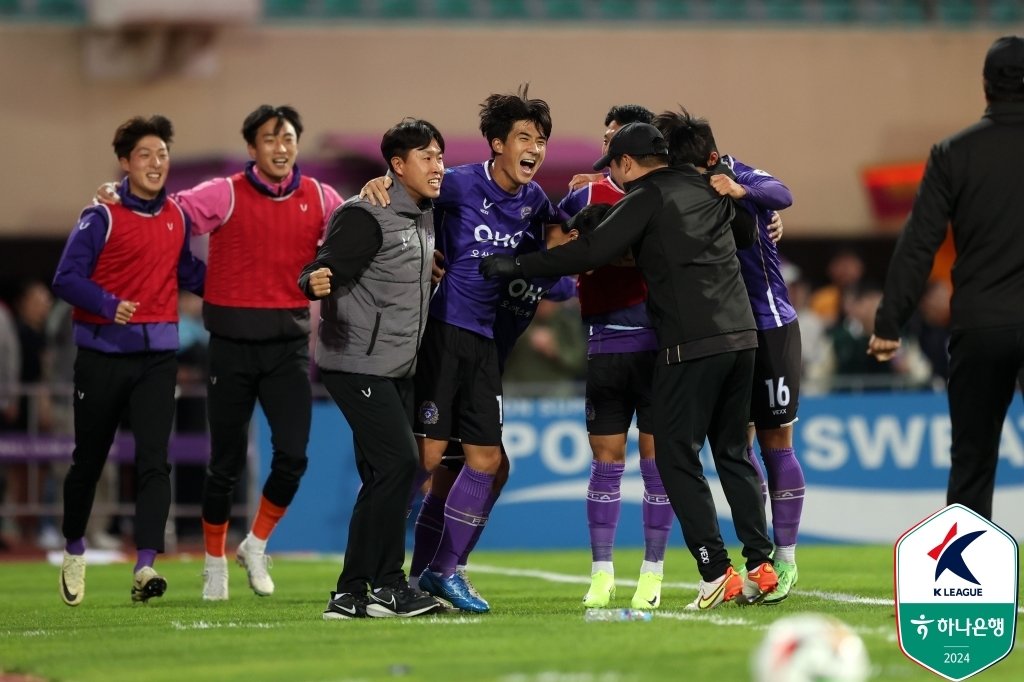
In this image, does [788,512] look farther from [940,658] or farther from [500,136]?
[940,658]

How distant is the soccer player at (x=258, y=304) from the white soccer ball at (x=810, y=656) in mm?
4841

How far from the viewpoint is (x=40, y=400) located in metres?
15.1

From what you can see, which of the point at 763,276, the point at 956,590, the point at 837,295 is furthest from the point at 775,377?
the point at 837,295

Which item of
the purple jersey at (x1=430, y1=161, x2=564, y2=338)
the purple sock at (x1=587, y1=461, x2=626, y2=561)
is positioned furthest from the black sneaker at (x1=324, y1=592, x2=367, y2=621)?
the purple jersey at (x1=430, y1=161, x2=564, y2=338)

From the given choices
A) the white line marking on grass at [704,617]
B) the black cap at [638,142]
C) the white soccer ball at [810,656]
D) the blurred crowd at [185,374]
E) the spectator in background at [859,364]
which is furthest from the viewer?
the spectator in background at [859,364]

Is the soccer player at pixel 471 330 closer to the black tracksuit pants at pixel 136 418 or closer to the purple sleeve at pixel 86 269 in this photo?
the black tracksuit pants at pixel 136 418

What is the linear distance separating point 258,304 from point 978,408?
13.9ft

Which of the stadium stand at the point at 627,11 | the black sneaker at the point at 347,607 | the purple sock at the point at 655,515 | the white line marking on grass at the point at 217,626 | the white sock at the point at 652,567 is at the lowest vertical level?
the white line marking on grass at the point at 217,626

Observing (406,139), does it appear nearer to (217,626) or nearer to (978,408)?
(217,626)

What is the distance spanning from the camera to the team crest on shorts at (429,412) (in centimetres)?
859

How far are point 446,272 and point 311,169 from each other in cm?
1131

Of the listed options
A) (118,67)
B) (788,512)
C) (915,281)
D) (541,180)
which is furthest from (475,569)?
(118,67)

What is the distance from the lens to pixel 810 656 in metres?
5.34

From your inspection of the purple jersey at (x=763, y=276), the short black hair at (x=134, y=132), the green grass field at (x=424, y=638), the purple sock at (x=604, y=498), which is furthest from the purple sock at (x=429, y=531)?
the short black hair at (x=134, y=132)
